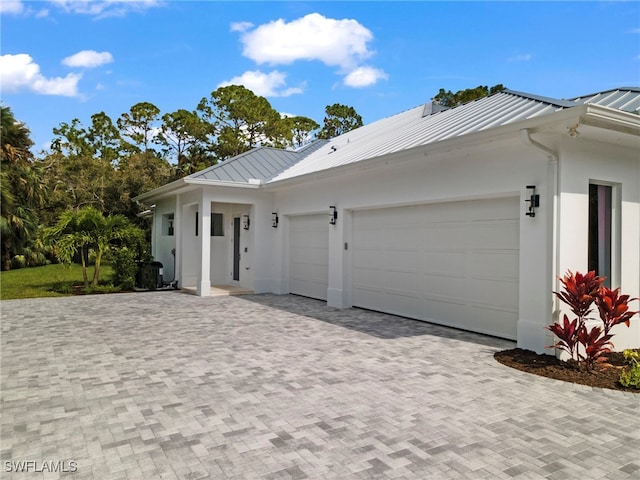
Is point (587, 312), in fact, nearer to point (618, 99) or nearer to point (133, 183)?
point (618, 99)

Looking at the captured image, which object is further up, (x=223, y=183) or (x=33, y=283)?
(x=223, y=183)

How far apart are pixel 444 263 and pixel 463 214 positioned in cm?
98

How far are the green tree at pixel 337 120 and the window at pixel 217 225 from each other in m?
25.1

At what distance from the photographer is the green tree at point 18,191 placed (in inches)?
717

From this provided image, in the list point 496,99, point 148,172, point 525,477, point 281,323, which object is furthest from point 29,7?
point 148,172

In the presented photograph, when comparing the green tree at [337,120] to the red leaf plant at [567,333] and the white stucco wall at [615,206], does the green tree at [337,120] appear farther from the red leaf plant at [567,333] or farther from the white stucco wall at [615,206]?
the red leaf plant at [567,333]

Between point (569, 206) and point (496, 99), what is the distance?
4571 mm

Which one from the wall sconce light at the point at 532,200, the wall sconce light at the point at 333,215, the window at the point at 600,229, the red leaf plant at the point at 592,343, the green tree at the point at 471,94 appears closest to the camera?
the red leaf plant at the point at 592,343

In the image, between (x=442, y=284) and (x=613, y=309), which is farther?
(x=442, y=284)

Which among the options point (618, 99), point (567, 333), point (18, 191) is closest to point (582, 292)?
point (567, 333)

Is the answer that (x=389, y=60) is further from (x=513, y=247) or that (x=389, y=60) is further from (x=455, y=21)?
(x=513, y=247)

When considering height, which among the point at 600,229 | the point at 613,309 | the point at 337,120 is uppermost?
the point at 337,120

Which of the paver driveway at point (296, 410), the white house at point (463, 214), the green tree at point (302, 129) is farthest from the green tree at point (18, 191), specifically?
the green tree at point (302, 129)

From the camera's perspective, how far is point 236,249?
14688 mm
